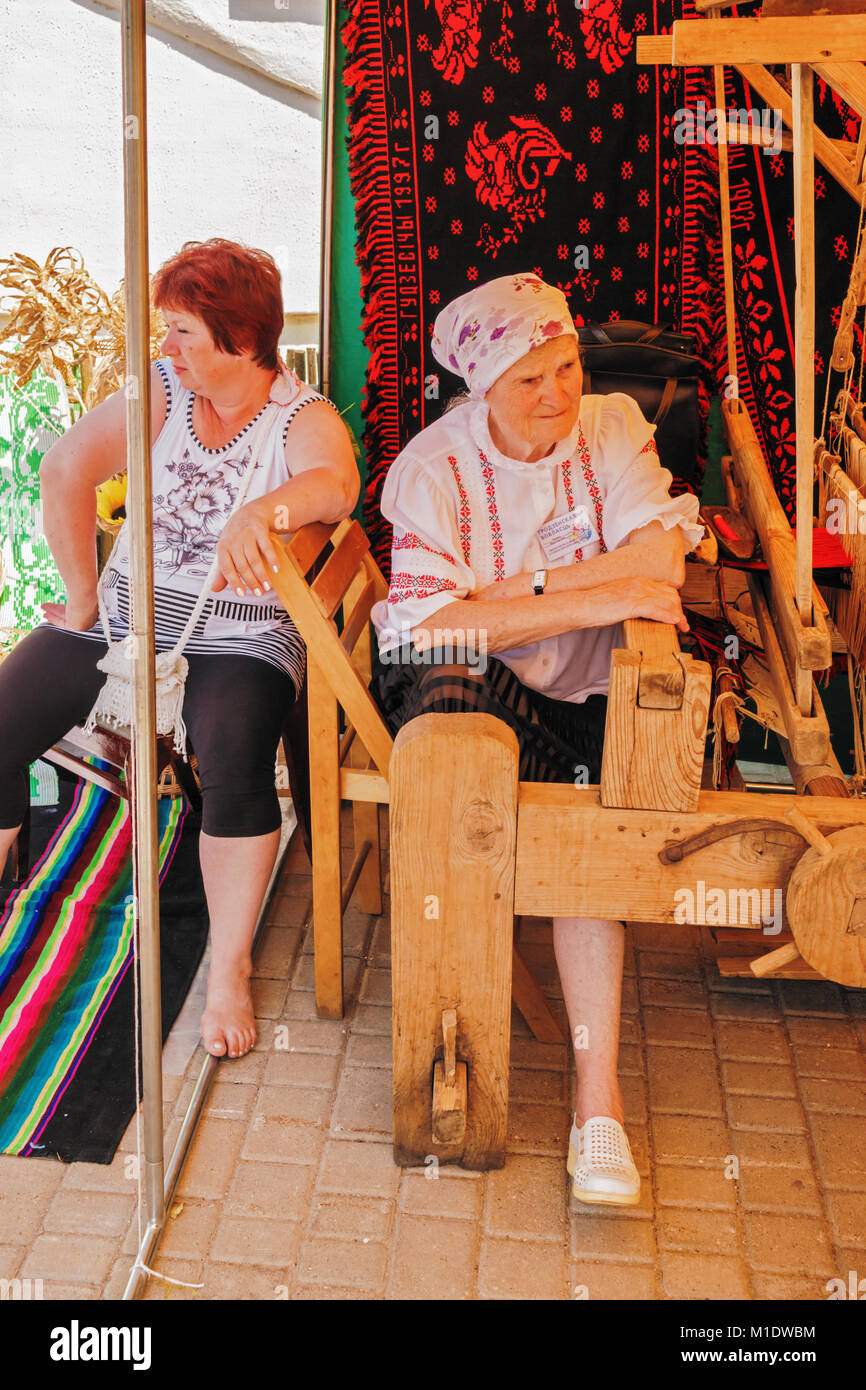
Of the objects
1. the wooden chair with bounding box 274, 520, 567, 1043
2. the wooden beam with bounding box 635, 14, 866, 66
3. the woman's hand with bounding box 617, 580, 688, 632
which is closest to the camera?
the wooden beam with bounding box 635, 14, 866, 66

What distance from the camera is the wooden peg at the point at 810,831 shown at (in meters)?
1.85

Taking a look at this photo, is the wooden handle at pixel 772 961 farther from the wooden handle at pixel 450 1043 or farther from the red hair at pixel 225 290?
the red hair at pixel 225 290

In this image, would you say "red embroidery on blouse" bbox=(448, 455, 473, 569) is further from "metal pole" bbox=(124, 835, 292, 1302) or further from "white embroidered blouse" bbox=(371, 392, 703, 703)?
"metal pole" bbox=(124, 835, 292, 1302)

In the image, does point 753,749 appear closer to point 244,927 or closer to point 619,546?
point 619,546

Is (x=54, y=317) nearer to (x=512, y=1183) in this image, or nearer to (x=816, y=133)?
(x=816, y=133)

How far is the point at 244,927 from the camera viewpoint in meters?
2.53

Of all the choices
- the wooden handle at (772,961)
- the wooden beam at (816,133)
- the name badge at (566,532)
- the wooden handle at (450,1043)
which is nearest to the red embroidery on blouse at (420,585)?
the name badge at (566,532)

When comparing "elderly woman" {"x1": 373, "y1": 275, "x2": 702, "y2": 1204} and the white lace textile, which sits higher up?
"elderly woman" {"x1": 373, "y1": 275, "x2": 702, "y2": 1204}

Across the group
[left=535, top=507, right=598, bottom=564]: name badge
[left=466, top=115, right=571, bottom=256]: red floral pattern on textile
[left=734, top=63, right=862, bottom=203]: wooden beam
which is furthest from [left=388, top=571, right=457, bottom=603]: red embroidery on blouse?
[left=466, top=115, right=571, bottom=256]: red floral pattern on textile

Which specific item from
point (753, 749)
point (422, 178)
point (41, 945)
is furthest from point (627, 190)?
point (41, 945)

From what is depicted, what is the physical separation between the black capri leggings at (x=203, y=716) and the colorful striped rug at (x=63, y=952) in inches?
12.4

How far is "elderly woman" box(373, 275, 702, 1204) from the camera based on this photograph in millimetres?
2172

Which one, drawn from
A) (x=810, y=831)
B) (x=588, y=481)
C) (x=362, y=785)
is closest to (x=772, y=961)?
(x=810, y=831)

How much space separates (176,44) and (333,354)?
810 mm
